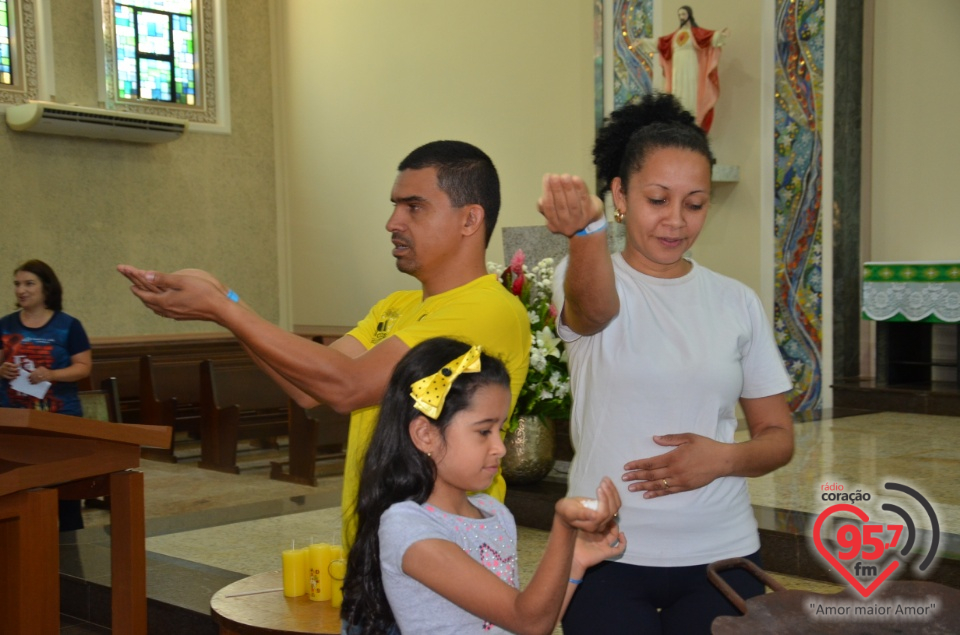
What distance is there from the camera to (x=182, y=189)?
1272 cm

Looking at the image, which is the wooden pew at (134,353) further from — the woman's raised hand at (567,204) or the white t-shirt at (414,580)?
the woman's raised hand at (567,204)

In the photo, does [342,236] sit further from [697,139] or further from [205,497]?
[697,139]

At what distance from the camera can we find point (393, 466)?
1.62 m

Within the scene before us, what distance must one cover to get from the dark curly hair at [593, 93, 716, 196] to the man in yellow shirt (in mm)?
277

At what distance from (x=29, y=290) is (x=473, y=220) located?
153 inches

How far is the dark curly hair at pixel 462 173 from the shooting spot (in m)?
1.97

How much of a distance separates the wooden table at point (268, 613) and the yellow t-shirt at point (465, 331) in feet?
1.41

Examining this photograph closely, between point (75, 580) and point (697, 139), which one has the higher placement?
point (697, 139)

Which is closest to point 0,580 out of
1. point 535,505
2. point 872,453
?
point 535,505

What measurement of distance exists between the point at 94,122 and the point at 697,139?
11.0m

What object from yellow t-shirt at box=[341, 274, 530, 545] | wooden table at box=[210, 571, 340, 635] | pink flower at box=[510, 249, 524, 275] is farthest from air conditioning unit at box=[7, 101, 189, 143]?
yellow t-shirt at box=[341, 274, 530, 545]

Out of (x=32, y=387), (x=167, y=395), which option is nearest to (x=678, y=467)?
(x=32, y=387)

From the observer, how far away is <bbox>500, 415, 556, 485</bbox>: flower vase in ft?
14.8

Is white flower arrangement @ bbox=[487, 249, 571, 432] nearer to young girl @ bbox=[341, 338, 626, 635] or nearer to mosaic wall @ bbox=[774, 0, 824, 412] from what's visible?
young girl @ bbox=[341, 338, 626, 635]
